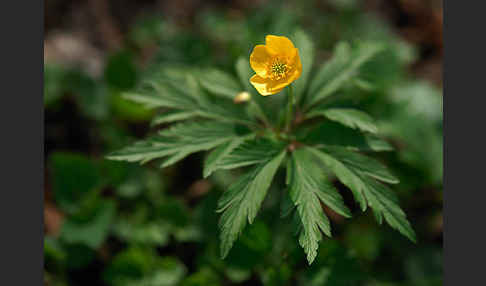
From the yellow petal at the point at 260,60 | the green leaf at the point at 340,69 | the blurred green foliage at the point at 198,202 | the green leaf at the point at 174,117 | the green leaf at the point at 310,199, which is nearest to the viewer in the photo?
the green leaf at the point at 310,199

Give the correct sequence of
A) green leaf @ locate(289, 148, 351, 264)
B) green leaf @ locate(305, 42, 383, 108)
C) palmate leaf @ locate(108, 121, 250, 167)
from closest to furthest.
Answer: green leaf @ locate(289, 148, 351, 264) < palmate leaf @ locate(108, 121, 250, 167) < green leaf @ locate(305, 42, 383, 108)

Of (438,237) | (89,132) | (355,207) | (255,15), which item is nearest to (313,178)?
(355,207)

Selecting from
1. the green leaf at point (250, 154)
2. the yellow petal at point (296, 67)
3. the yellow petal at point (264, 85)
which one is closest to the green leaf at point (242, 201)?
the green leaf at point (250, 154)

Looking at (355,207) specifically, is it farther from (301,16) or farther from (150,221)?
(301,16)

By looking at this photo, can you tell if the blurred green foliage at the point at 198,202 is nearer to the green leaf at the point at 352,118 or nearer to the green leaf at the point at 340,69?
the green leaf at the point at 340,69

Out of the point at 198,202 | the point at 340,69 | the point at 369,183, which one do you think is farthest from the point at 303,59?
the point at 198,202

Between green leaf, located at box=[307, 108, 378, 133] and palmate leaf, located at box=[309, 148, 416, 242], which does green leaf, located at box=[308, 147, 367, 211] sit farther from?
green leaf, located at box=[307, 108, 378, 133]

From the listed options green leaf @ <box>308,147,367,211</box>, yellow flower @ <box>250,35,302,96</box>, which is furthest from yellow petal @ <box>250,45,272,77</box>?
green leaf @ <box>308,147,367,211</box>
